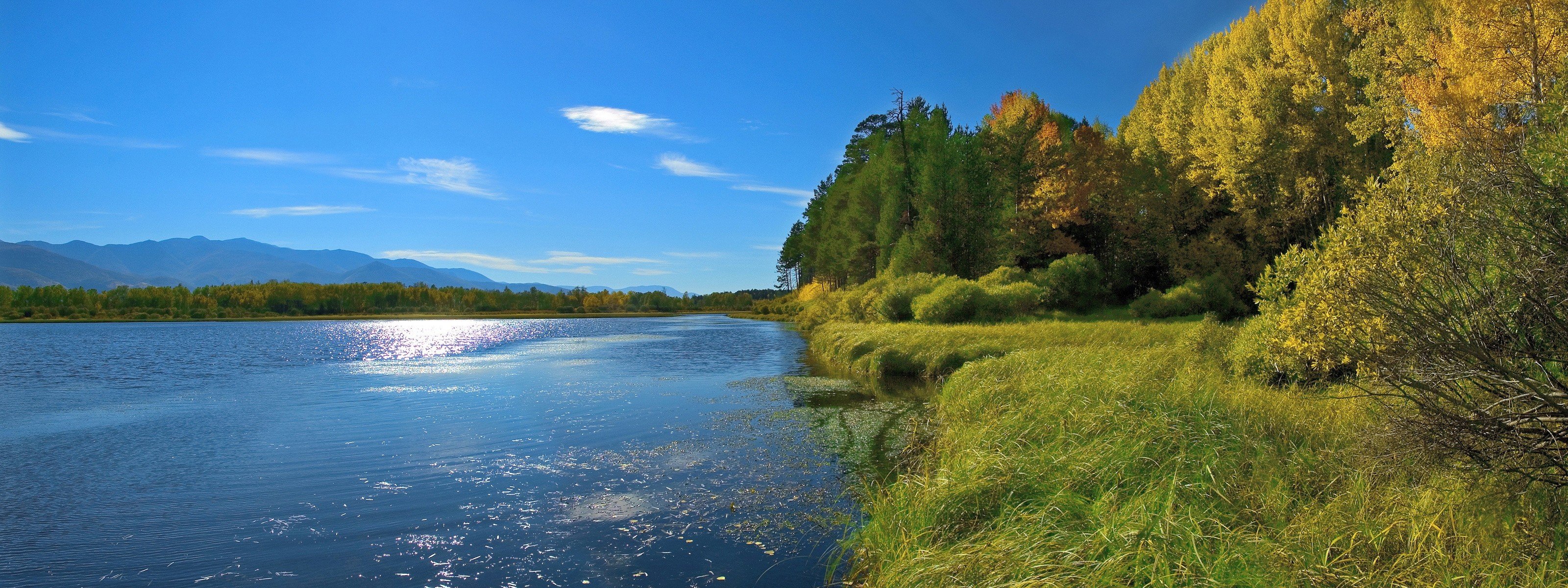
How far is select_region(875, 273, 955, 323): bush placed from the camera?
2786 centimetres

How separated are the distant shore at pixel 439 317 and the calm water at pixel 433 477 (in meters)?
65.7

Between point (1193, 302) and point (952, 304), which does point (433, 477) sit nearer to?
point (952, 304)

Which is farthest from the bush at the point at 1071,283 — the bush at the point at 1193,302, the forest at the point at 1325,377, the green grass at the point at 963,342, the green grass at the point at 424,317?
the green grass at the point at 424,317

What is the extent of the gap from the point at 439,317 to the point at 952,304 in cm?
9840

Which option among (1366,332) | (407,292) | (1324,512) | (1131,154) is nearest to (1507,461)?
(1324,512)

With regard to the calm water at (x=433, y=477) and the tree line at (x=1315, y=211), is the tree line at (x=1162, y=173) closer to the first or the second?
the tree line at (x=1315, y=211)

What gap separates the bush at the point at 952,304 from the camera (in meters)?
24.6

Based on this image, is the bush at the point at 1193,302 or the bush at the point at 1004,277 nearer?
the bush at the point at 1193,302

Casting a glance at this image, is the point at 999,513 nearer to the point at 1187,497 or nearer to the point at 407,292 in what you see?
the point at 1187,497

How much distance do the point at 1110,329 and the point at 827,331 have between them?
1391 centimetres

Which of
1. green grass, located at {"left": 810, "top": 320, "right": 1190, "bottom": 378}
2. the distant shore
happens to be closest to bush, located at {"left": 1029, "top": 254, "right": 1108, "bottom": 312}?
green grass, located at {"left": 810, "top": 320, "right": 1190, "bottom": 378}

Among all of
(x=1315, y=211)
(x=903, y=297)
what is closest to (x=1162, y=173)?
(x=1315, y=211)

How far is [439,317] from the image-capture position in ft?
337

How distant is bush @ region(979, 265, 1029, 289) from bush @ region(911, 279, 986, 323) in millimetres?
2987
